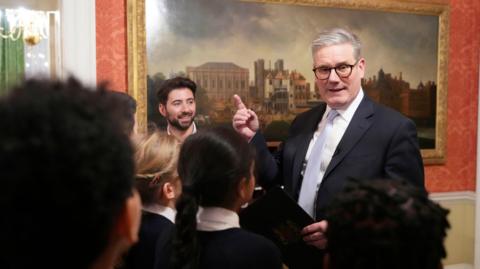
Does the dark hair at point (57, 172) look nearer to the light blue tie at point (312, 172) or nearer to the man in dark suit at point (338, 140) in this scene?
the man in dark suit at point (338, 140)

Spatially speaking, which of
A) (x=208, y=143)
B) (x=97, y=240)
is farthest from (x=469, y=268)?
(x=97, y=240)

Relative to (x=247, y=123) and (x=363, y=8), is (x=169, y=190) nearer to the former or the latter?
(x=247, y=123)

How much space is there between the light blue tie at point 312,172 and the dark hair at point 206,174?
74cm

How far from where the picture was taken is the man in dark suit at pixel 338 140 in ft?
6.88

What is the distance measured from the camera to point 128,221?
2.66 ft

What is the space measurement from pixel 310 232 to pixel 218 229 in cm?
61

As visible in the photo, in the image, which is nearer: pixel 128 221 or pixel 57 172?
pixel 57 172

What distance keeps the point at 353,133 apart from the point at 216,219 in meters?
0.94

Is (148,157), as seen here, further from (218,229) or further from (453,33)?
(453,33)

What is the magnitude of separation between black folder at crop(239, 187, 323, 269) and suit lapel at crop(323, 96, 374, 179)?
30 centimetres

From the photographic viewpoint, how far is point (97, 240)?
76 centimetres

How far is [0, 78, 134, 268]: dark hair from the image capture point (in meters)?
0.67

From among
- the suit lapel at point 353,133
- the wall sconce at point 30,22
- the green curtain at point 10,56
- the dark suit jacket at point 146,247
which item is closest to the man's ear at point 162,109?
the wall sconce at point 30,22

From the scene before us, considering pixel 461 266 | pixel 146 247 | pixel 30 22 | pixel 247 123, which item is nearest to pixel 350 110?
pixel 247 123
